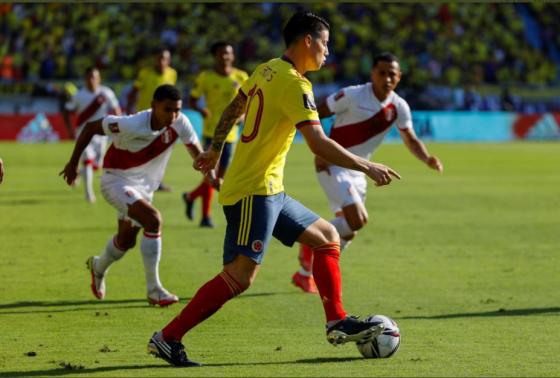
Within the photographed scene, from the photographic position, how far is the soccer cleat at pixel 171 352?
24.3 feet

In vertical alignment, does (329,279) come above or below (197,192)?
above

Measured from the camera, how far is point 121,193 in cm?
1054

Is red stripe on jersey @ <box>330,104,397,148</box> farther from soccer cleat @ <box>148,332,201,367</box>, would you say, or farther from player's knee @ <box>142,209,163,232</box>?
soccer cleat @ <box>148,332,201,367</box>

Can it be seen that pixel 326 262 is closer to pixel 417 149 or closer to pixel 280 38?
pixel 417 149

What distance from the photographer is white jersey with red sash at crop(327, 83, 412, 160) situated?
37.5 ft

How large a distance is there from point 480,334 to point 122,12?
126ft

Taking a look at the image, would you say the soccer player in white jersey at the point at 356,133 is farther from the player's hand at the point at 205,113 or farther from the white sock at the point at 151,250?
the player's hand at the point at 205,113

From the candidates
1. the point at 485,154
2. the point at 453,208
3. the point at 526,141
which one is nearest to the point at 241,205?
the point at 453,208

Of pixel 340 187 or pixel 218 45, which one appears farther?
pixel 218 45

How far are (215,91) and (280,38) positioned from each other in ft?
86.3

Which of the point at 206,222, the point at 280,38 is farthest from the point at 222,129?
the point at 280,38

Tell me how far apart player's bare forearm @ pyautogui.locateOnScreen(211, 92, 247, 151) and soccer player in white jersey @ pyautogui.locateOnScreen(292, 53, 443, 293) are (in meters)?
3.37

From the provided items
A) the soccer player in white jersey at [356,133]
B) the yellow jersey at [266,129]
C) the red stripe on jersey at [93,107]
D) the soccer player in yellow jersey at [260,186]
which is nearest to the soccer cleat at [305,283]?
the soccer player in white jersey at [356,133]

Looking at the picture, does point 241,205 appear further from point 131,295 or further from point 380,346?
point 131,295
